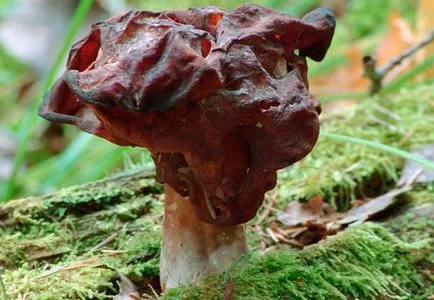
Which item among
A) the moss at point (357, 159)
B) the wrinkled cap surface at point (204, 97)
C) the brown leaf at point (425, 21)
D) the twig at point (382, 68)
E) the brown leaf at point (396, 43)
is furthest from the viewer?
the brown leaf at point (396, 43)

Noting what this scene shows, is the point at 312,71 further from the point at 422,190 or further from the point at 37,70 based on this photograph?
the point at 422,190

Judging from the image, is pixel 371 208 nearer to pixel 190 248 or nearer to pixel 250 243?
pixel 250 243

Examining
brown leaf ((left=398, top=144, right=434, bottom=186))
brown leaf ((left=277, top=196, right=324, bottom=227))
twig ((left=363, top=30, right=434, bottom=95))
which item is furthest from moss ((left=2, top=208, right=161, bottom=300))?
twig ((left=363, top=30, right=434, bottom=95))

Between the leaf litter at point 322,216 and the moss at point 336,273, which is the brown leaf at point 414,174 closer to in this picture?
the leaf litter at point 322,216

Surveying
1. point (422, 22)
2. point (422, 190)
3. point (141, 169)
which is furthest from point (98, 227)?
point (422, 22)

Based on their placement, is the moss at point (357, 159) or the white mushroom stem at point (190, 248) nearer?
the white mushroom stem at point (190, 248)

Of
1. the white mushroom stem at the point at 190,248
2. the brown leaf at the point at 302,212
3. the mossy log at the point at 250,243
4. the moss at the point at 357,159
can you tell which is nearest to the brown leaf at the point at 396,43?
the moss at the point at 357,159
